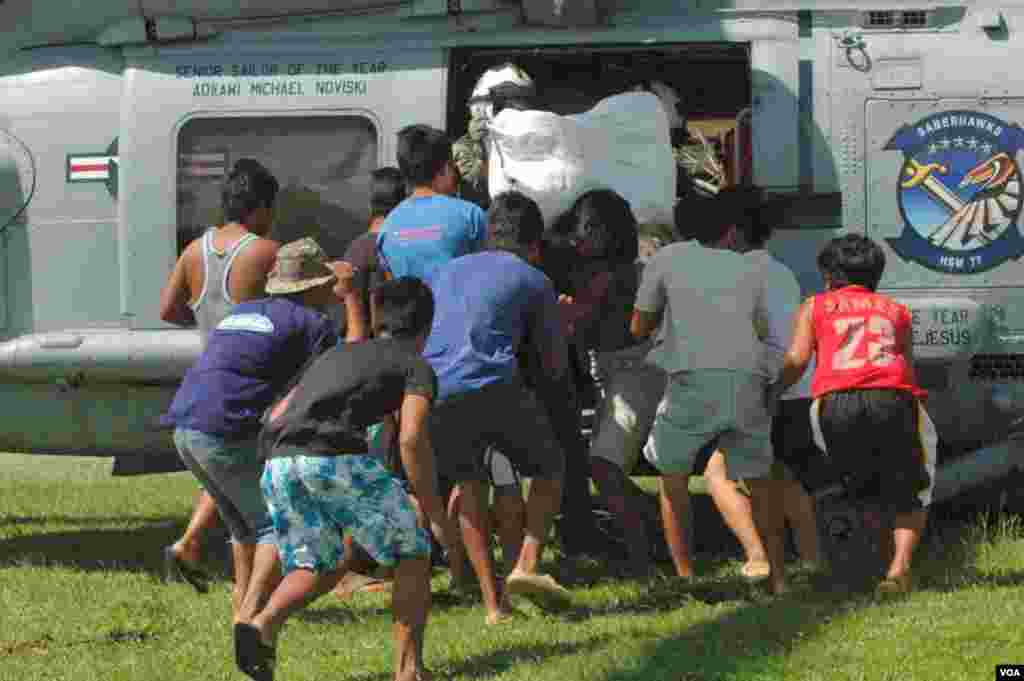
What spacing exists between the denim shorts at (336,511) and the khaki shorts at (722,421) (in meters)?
1.79

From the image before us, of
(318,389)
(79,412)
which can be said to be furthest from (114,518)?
(318,389)

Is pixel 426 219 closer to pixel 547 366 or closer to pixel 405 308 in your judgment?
pixel 547 366

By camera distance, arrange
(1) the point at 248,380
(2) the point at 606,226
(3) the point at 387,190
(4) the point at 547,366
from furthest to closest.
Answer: (3) the point at 387,190
(2) the point at 606,226
(4) the point at 547,366
(1) the point at 248,380

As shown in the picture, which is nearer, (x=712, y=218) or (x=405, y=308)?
(x=405, y=308)

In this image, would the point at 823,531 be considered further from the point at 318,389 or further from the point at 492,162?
the point at 318,389

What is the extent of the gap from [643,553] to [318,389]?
2330 mm

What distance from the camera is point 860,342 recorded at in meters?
7.51

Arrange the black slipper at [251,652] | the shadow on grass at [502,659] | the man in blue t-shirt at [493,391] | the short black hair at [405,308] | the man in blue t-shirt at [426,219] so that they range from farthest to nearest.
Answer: the man in blue t-shirt at [426,219] → the man in blue t-shirt at [493,391] → the shadow on grass at [502,659] → the short black hair at [405,308] → the black slipper at [251,652]

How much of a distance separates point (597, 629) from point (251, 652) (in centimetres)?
155

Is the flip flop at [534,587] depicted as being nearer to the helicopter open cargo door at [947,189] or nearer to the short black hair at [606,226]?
the short black hair at [606,226]

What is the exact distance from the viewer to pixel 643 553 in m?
7.95

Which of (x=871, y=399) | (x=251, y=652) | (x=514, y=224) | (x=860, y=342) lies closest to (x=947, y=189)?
(x=860, y=342)

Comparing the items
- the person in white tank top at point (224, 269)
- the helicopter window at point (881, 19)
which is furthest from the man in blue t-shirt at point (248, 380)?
the helicopter window at point (881, 19)

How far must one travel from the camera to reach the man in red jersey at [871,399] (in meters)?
7.46
